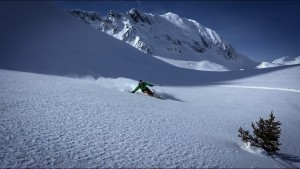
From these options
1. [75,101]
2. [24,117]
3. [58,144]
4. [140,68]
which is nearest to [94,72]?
[140,68]

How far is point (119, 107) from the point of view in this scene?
7.27 metres

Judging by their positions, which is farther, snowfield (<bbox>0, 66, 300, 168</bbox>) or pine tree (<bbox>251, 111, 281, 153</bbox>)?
pine tree (<bbox>251, 111, 281, 153</bbox>)

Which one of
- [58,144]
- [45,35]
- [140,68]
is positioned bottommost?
[58,144]

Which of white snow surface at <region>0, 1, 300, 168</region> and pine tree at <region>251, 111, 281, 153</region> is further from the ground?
pine tree at <region>251, 111, 281, 153</region>

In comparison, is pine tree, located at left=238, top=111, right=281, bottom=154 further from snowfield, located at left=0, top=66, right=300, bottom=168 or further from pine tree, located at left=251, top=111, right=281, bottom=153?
snowfield, located at left=0, top=66, right=300, bottom=168

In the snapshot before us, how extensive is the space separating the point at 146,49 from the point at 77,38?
6341 inches

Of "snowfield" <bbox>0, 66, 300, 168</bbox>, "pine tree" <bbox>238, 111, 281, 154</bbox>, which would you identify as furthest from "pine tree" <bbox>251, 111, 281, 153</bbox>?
"snowfield" <bbox>0, 66, 300, 168</bbox>

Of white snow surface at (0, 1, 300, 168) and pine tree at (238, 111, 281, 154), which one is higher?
pine tree at (238, 111, 281, 154)

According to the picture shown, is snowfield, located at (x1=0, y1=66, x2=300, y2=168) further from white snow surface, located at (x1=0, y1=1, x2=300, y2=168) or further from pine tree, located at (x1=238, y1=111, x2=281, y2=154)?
pine tree, located at (x1=238, y1=111, x2=281, y2=154)

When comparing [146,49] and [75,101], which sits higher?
[146,49]

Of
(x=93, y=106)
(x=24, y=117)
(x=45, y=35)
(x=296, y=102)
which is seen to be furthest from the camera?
(x=45, y=35)

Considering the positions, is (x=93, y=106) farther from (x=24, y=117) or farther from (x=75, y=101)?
(x=24, y=117)

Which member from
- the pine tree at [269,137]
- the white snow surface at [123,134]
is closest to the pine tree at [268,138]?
the pine tree at [269,137]

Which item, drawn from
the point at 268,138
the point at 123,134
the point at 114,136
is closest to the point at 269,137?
the point at 268,138
